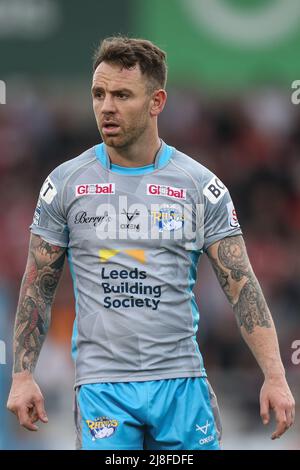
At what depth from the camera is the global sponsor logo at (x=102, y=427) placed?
5.32 m

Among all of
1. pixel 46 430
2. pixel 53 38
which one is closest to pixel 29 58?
pixel 53 38

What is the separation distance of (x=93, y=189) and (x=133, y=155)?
0.26 m

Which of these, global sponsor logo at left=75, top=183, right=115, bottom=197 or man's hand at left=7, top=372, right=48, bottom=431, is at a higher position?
global sponsor logo at left=75, top=183, right=115, bottom=197

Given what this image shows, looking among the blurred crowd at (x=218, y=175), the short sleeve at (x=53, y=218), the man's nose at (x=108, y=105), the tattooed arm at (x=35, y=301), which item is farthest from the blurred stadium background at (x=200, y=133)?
the man's nose at (x=108, y=105)

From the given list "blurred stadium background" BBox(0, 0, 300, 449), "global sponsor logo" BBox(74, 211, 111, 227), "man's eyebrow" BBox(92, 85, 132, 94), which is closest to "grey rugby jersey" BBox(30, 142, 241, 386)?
"global sponsor logo" BBox(74, 211, 111, 227)

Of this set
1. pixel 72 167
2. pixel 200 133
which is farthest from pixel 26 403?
pixel 200 133

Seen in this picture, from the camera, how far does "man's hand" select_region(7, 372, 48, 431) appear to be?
5.41 m

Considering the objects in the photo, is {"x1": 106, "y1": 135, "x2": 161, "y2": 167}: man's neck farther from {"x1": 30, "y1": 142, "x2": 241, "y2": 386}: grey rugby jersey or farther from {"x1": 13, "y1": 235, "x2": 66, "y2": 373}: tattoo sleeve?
{"x1": 13, "y1": 235, "x2": 66, "y2": 373}: tattoo sleeve

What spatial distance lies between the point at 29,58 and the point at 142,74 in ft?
26.9

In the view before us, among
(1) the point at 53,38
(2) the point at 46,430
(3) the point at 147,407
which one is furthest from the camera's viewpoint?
(1) the point at 53,38

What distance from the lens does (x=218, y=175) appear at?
1391 centimetres

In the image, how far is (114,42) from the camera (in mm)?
5578

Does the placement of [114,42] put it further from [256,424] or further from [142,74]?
[256,424]

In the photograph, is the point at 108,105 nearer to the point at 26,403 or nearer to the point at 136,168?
the point at 136,168
